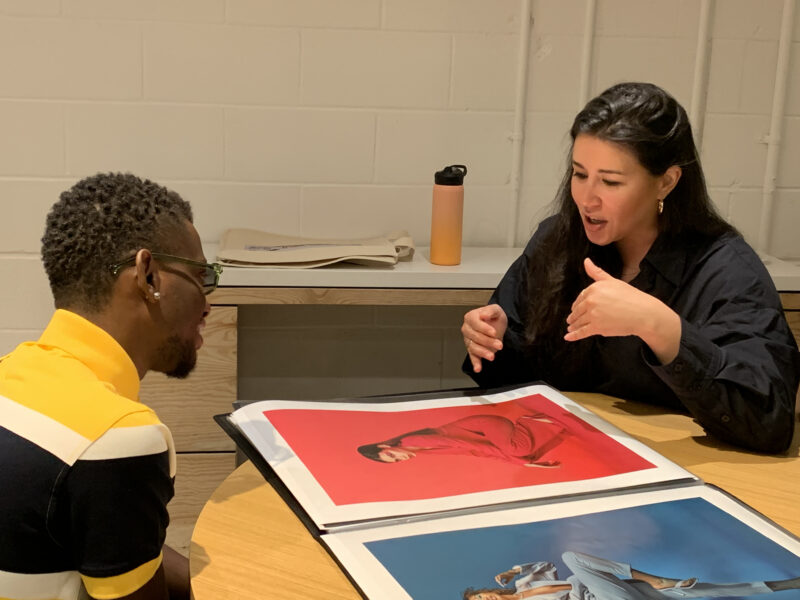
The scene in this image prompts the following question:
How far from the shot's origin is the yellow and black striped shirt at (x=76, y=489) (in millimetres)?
903

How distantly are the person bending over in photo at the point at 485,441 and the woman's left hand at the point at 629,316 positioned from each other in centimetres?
15

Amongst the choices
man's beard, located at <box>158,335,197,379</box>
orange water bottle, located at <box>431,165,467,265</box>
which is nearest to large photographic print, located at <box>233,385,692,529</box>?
man's beard, located at <box>158,335,197,379</box>

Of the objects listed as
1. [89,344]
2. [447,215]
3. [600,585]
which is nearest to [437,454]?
[600,585]

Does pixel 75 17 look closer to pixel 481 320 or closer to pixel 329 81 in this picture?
pixel 329 81

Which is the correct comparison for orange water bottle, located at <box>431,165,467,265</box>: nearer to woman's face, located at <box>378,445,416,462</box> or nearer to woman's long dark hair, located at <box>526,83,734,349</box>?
woman's long dark hair, located at <box>526,83,734,349</box>

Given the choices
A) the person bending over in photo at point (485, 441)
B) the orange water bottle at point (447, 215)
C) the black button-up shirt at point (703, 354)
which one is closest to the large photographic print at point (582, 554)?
the person bending over in photo at point (485, 441)

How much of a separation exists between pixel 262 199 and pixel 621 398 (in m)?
1.24

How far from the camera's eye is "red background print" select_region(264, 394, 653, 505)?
1077 mm

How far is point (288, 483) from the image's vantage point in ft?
3.53

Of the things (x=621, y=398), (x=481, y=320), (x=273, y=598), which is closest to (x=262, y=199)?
(x=481, y=320)

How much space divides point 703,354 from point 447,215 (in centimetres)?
100

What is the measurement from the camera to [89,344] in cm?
104

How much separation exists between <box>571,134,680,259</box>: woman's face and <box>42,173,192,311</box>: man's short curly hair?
775 millimetres

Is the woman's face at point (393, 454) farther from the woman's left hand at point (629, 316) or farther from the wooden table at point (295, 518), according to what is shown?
the woman's left hand at point (629, 316)
